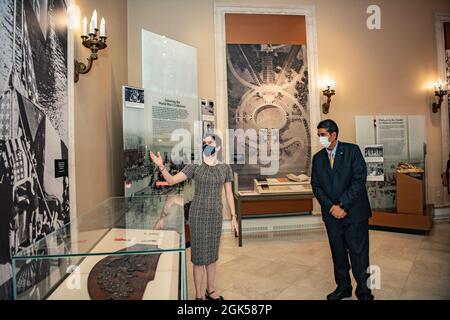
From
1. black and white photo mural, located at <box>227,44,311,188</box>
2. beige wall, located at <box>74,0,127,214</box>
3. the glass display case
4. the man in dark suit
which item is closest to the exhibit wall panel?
black and white photo mural, located at <box>227,44,311,188</box>

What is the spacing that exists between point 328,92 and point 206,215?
164 inches

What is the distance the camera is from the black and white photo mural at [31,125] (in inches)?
58.4

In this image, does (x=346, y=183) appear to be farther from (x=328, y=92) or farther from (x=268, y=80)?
(x=268, y=80)

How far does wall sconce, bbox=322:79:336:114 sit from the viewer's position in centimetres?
557

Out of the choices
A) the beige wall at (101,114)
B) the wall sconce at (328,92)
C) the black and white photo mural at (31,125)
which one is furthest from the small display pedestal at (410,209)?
the black and white photo mural at (31,125)

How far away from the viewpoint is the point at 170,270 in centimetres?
143

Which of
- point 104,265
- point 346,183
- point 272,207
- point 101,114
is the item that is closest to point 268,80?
point 272,207

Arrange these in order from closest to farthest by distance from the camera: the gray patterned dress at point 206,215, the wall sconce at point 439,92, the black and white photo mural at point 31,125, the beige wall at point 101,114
→ the black and white photo mural at point 31,125 → the gray patterned dress at point 206,215 → the beige wall at point 101,114 → the wall sconce at point 439,92

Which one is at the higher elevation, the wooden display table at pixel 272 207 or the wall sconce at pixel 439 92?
the wall sconce at pixel 439 92

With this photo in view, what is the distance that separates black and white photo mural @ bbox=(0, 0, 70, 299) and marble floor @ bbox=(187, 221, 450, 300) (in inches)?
68.0

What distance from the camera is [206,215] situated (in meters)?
2.56

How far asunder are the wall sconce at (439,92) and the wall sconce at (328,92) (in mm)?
2364

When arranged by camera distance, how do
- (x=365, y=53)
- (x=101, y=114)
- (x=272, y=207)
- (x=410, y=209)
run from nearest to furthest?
(x=101, y=114)
(x=410, y=209)
(x=272, y=207)
(x=365, y=53)

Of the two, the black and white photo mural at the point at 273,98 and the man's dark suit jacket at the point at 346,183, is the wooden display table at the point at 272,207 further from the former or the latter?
the man's dark suit jacket at the point at 346,183
